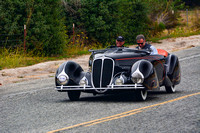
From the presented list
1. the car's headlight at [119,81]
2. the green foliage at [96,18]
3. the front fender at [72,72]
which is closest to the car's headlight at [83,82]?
the front fender at [72,72]

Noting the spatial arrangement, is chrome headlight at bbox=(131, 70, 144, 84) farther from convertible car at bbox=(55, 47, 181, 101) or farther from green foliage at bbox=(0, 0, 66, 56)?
green foliage at bbox=(0, 0, 66, 56)

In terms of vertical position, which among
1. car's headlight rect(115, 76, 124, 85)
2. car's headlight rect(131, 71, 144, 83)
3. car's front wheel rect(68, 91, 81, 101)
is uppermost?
car's headlight rect(131, 71, 144, 83)

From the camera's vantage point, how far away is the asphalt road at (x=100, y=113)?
6926 millimetres

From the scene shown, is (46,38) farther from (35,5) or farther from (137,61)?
(137,61)

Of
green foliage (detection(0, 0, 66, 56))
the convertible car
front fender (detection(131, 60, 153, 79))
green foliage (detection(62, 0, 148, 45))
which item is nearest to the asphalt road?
the convertible car

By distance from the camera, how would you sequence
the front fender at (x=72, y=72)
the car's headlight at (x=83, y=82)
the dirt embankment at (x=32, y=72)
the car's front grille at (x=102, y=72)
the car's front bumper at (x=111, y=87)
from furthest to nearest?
the dirt embankment at (x=32, y=72) → the front fender at (x=72, y=72) → the car's headlight at (x=83, y=82) → the car's front grille at (x=102, y=72) → the car's front bumper at (x=111, y=87)

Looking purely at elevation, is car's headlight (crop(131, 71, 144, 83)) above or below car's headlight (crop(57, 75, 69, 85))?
above

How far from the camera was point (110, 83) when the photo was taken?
9.30 metres

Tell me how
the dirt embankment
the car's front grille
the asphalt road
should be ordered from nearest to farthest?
1. the asphalt road
2. the car's front grille
3. the dirt embankment

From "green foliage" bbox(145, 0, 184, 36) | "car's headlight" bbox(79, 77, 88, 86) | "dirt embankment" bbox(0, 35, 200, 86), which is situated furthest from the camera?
"green foliage" bbox(145, 0, 184, 36)

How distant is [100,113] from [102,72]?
151cm

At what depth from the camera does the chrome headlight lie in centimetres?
900

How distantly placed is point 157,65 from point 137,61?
0.81m

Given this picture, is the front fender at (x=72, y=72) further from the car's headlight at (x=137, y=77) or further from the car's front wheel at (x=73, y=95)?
the car's headlight at (x=137, y=77)
